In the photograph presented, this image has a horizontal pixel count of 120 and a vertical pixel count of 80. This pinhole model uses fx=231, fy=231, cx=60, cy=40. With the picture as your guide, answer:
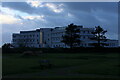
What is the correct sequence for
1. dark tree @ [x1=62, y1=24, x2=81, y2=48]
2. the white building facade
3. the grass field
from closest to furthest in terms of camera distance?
the grass field → dark tree @ [x1=62, y1=24, x2=81, y2=48] → the white building facade

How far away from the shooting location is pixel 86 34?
321 ft

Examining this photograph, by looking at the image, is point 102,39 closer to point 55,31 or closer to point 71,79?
point 55,31

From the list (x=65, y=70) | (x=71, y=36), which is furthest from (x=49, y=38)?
(x=65, y=70)

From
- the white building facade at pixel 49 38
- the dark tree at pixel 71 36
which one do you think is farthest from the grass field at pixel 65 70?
the white building facade at pixel 49 38

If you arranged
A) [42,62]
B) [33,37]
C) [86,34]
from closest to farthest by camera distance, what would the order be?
[42,62] → [86,34] → [33,37]

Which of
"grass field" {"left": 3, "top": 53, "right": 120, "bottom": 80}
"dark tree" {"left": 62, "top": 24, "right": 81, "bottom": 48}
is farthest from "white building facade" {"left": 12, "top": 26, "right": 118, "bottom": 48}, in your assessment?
"grass field" {"left": 3, "top": 53, "right": 120, "bottom": 80}

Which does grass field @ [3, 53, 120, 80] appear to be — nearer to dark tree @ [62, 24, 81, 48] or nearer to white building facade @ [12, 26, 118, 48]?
dark tree @ [62, 24, 81, 48]

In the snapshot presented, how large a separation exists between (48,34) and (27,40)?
10.4m

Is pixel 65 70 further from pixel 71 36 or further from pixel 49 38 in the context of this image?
pixel 49 38

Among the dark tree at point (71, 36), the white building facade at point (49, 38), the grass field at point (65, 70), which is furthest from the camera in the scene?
the white building facade at point (49, 38)

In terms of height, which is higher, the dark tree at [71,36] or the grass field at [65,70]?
the dark tree at [71,36]

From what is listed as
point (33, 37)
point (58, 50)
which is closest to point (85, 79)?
point (58, 50)

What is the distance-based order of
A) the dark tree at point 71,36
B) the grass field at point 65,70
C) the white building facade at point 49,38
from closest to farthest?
1. the grass field at point 65,70
2. the dark tree at point 71,36
3. the white building facade at point 49,38

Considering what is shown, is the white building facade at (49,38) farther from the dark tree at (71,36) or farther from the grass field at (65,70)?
the grass field at (65,70)
